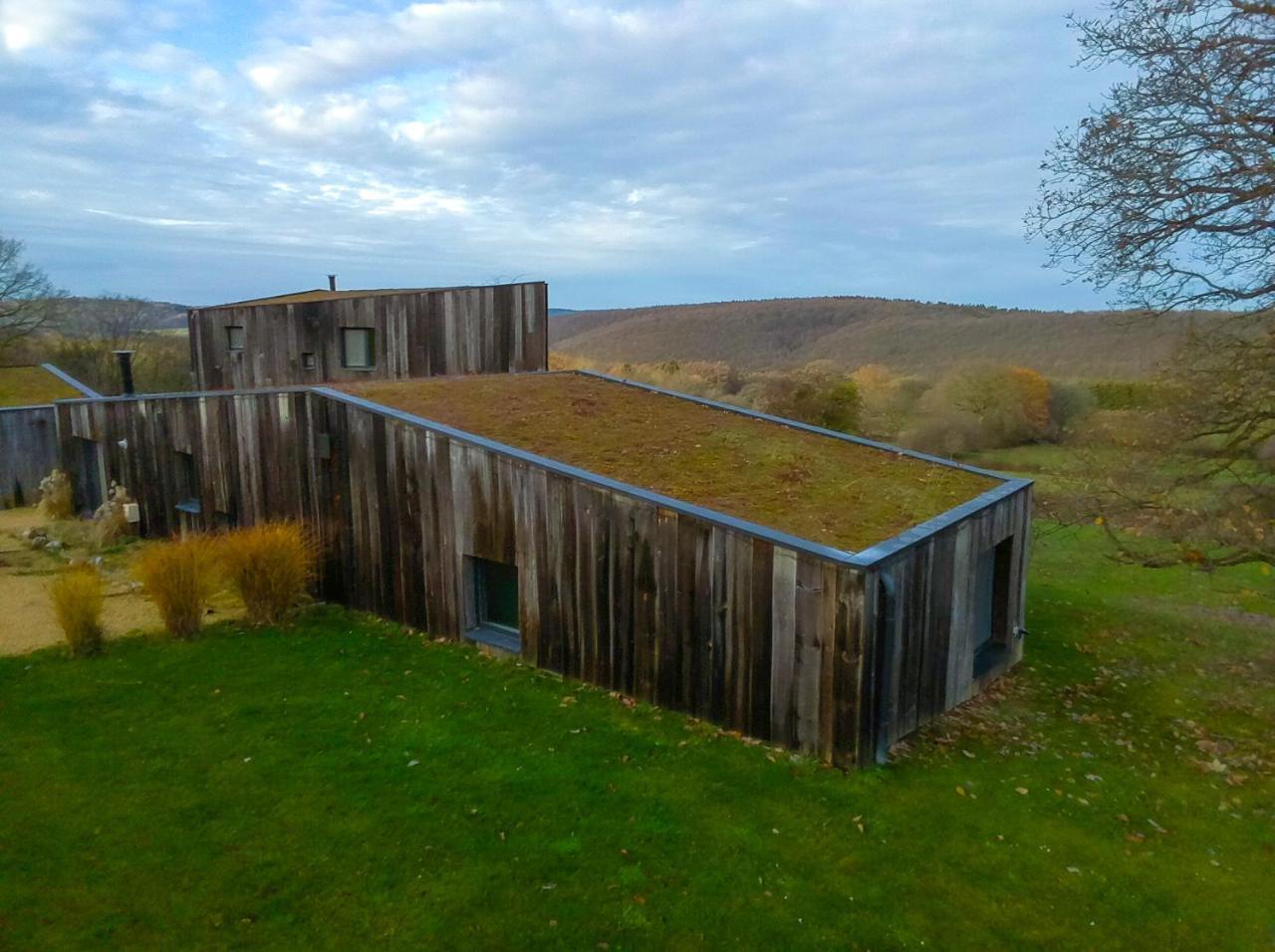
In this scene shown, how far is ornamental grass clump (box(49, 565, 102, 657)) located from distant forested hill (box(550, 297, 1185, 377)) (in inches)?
1701

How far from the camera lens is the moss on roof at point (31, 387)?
22.1 m

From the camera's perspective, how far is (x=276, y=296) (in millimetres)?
21125

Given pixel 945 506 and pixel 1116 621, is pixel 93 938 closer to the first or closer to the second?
pixel 945 506

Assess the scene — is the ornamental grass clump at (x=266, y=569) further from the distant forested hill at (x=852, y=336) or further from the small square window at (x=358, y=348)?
the distant forested hill at (x=852, y=336)

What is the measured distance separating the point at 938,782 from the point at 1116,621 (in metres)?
8.13

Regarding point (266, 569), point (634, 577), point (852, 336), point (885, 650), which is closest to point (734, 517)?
point (634, 577)

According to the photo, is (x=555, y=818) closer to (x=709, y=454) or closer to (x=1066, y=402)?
(x=709, y=454)

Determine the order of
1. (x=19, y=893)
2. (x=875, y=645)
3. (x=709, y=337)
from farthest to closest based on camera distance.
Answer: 1. (x=709, y=337)
2. (x=875, y=645)
3. (x=19, y=893)

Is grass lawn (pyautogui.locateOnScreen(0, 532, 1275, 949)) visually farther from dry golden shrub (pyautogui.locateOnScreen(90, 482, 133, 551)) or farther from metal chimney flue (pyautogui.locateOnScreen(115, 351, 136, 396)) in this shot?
metal chimney flue (pyautogui.locateOnScreen(115, 351, 136, 396))

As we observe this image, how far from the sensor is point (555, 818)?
6.52m

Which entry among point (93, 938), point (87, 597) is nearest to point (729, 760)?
point (93, 938)

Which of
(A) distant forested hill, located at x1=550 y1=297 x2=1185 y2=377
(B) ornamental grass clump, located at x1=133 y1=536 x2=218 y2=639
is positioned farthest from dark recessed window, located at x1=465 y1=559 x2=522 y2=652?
(A) distant forested hill, located at x1=550 y1=297 x2=1185 y2=377

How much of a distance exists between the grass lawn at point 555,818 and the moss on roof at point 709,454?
2292 mm

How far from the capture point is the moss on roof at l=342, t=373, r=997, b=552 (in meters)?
9.02
